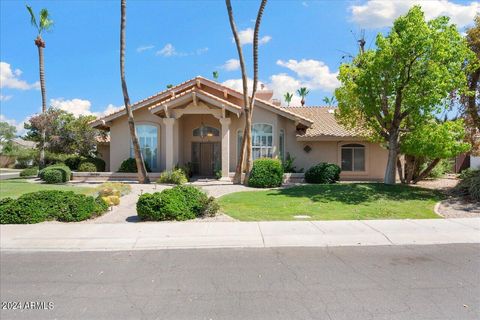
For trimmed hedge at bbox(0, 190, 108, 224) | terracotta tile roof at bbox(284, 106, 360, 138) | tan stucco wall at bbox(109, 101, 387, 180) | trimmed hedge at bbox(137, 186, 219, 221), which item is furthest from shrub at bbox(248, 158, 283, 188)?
trimmed hedge at bbox(0, 190, 108, 224)

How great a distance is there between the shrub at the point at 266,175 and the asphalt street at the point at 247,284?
31.4ft

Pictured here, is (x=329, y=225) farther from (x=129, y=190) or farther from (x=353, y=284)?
(x=129, y=190)

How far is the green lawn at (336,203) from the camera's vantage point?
10047mm

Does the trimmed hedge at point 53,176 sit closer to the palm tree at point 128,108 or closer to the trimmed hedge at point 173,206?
the palm tree at point 128,108

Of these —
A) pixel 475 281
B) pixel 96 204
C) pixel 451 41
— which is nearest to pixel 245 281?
pixel 475 281

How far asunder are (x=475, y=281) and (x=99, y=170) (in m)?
21.2

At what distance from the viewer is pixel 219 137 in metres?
22.1

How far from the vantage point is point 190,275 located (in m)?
5.42

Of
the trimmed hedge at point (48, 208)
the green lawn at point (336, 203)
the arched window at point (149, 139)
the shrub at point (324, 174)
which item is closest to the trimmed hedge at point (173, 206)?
the green lawn at point (336, 203)

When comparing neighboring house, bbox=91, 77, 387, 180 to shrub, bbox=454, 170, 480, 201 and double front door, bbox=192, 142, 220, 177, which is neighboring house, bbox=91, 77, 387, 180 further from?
shrub, bbox=454, 170, 480, 201

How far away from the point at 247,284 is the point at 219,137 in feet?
57.2

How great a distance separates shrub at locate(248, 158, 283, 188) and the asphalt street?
31.4 feet

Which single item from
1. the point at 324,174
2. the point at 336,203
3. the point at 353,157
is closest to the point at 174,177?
the point at 324,174

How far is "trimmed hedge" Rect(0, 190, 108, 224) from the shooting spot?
9055 millimetres
